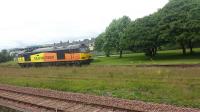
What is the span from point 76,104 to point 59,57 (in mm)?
31738

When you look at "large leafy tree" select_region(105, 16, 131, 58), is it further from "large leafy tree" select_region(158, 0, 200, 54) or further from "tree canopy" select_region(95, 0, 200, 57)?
"large leafy tree" select_region(158, 0, 200, 54)

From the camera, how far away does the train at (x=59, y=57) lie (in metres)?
46.6

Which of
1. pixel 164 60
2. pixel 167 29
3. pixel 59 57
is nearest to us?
pixel 164 60

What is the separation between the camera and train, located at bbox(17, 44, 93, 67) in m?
46.6

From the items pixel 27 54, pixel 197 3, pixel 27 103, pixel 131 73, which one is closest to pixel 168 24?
pixel 197 3

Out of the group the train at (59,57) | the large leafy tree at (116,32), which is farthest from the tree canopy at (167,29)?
the train at (59,57)

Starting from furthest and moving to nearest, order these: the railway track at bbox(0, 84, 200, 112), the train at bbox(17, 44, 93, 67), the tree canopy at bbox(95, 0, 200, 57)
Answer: the train at bbox(17, 44, 93, 67) → the tree canopy at bbox(95, 0, 200, 57) → the railway track at bbox(0, 84, 200, 112)

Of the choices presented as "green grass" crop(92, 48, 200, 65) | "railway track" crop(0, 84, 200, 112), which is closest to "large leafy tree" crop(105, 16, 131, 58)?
"green grass" crop(92, 48, 200, 65)

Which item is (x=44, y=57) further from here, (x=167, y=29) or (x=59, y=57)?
(x=167, y=29)

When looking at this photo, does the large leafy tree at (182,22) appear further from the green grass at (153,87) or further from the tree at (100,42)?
the tree at (100,42)

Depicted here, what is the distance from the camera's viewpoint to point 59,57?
4978cm

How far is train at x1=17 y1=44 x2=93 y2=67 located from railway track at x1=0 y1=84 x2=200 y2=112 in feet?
77.5

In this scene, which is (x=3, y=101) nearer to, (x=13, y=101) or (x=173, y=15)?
(x=13, y=101)

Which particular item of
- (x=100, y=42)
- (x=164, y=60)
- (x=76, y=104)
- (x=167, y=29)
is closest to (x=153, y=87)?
(x=76, y=104)
